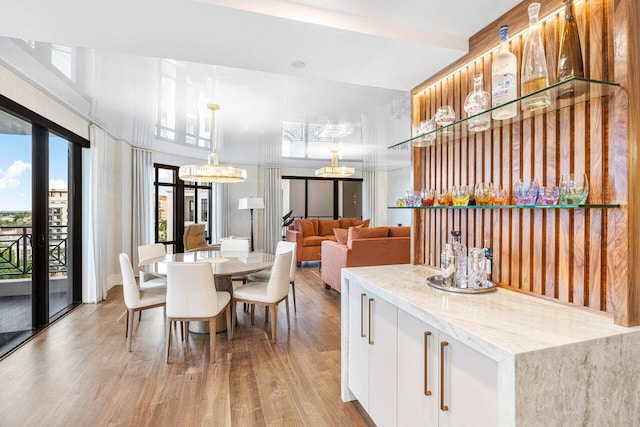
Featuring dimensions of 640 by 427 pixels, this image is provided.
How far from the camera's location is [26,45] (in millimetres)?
2312

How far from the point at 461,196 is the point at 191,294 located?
2193mm

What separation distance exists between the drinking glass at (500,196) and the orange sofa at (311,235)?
561 centimetres

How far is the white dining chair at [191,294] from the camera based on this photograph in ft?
8.57

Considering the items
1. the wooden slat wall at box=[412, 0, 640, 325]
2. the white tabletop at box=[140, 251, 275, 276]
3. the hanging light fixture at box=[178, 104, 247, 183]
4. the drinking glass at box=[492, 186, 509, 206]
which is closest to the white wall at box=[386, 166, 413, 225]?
the hanging light fixture at box=[178, 104, 247, 183]

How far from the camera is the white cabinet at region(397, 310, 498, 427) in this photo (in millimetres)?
1043

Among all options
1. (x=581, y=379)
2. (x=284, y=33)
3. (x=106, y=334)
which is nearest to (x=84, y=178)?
(x=106, y=334)

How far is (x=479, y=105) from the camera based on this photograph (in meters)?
1.60

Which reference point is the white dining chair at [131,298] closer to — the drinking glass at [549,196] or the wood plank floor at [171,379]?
the wood plank floor at [171,379]

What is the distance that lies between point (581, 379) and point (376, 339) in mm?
903

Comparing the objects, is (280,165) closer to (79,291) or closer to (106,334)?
(79,291)

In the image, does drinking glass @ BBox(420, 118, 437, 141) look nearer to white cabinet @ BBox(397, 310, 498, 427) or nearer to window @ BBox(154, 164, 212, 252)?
white cabinet @ BBox(397, 310, 498, 427)

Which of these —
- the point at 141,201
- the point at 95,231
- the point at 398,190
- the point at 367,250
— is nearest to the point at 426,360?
the point at 367,250

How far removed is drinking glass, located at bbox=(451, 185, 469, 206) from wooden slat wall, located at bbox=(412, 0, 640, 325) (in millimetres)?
143

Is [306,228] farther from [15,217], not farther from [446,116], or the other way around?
[446,116]
